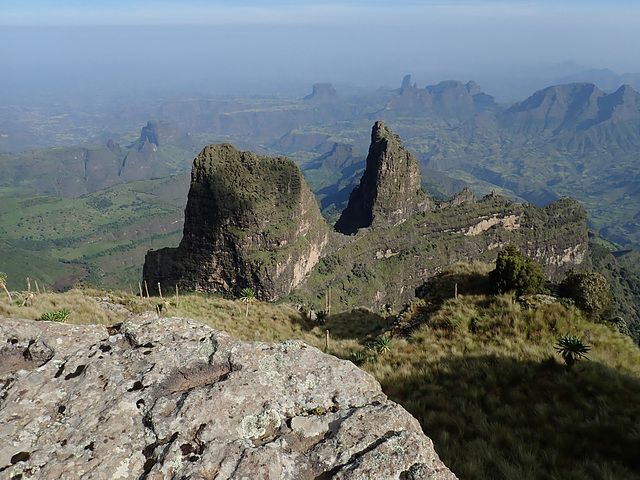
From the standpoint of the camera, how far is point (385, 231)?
12531 centimetres

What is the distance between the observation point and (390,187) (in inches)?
4924

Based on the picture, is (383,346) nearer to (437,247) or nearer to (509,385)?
(509,385)

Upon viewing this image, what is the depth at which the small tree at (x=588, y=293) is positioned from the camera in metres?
16.6

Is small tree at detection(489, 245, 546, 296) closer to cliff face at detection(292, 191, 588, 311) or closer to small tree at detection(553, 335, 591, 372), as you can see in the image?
small tree at detection(553, 335, 591, 372)

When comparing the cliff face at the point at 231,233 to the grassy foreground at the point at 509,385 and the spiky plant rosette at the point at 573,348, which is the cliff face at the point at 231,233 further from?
the spiky plant rosette at the point at 573,348

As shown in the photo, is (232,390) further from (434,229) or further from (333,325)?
(434,229)

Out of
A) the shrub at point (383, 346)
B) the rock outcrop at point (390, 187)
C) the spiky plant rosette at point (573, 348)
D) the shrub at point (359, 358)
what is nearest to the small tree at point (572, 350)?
the spiky plant rosette at point (573, 348)

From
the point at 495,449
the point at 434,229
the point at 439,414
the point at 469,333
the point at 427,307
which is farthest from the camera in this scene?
the point at 434,229

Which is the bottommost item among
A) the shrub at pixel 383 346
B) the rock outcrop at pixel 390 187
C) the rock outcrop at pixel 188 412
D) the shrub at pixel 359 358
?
the rock outcrop at pixel 390 187

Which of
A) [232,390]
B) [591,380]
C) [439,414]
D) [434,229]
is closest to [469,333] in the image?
[591,380]

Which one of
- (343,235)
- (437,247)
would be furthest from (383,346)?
(437,247)

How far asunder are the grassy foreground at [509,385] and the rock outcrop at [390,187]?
107m

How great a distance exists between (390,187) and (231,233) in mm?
61107

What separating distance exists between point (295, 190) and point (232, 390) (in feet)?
317
